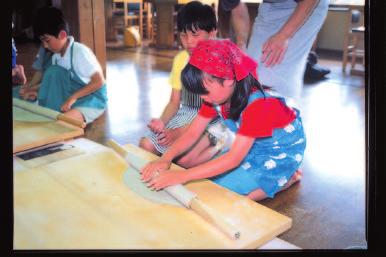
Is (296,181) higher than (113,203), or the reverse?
(113,203)

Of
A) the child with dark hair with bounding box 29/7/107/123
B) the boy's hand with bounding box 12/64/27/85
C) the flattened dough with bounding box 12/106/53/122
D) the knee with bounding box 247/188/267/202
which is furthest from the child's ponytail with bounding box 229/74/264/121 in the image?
the child with dark hair with bounding box 29/7/107/123

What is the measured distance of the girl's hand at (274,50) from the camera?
100cm

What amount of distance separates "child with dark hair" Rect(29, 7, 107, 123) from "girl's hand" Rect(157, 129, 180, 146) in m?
0.49

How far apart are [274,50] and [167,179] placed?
0.45 meters

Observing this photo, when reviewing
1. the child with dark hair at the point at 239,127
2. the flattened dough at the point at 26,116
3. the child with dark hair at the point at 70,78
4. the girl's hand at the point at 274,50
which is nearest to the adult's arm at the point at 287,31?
the girl's hand at the point at 274,50

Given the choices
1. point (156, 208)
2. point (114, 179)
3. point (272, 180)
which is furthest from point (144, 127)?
point (156, 208)

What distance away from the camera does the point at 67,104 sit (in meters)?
1.54

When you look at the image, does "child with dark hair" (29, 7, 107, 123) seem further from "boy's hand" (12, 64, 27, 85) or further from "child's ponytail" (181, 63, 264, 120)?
"child's ponytail" (181, 63, 264, 120)

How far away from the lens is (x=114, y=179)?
0.77 meters

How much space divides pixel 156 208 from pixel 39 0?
0.94 m

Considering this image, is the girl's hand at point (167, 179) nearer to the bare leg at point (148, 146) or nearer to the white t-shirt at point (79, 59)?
the bare leg at point (148, 146)

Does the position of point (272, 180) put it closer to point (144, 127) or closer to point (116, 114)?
point (144, 127)

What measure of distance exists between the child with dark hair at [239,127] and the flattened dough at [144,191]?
0.5 inches

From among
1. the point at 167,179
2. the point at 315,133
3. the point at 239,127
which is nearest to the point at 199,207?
the point at 167,179
